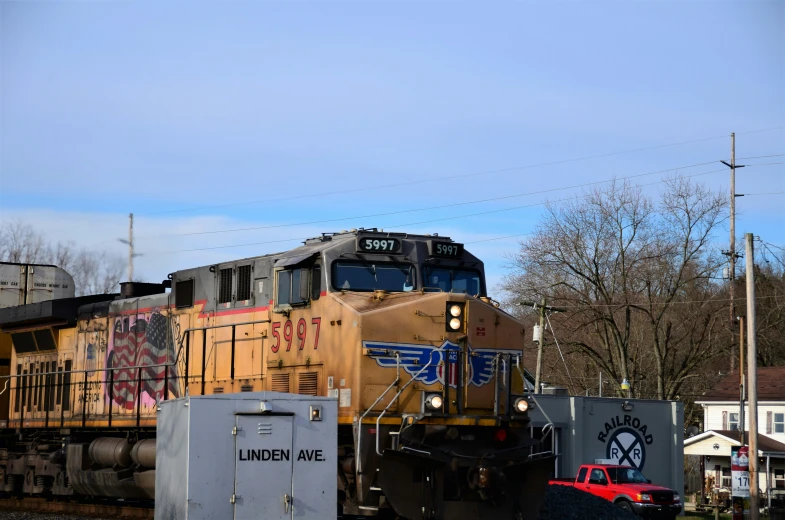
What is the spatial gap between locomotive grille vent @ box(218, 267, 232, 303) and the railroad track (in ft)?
11.0

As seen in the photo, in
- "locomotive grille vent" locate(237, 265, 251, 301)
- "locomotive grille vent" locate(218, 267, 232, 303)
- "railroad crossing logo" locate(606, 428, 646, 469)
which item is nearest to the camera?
"locomotive grille vent" locate(237, 265, 251, 301)

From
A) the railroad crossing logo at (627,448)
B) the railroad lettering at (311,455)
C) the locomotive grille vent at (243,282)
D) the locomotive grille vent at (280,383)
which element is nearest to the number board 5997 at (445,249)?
the locomotive grille vent at (280,383)

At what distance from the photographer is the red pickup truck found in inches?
952

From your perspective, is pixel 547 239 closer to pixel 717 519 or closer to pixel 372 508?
pixel 717 519

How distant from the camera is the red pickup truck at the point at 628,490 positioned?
2417 centimetres

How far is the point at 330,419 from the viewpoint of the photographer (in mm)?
11883

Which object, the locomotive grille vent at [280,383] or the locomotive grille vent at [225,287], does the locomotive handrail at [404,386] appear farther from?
the locomotive grille vent at [225,287]

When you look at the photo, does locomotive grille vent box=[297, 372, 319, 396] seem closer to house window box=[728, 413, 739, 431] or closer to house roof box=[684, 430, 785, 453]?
house roof box=[684, 430, 785, 453]

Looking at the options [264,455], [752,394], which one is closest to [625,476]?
[752,394]

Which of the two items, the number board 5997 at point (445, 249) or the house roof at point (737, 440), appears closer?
the number board 5997 at point (445, 249)

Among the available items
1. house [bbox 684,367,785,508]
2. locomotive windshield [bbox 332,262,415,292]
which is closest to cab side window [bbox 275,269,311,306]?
locomotive windshield [bbox 332,262,415,292]

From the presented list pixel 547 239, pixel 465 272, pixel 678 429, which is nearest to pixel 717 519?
pixel 678 429

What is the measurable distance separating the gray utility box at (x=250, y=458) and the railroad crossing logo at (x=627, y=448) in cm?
2019

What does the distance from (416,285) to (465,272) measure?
0.94 m
